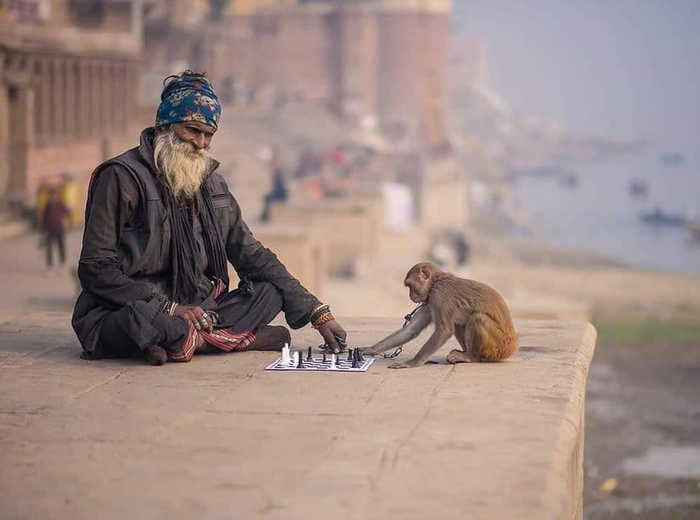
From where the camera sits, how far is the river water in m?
54.9

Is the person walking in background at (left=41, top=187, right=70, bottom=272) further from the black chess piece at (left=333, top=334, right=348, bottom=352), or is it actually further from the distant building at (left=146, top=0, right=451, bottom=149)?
the distant building at (left=146, top=0, right=451, bottom=149)

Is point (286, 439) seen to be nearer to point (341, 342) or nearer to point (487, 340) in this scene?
point (487, 340)

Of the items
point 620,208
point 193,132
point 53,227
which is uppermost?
point 193,132

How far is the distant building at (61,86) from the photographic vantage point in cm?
2219

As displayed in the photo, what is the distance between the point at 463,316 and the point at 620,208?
251ft

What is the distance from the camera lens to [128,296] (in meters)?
6.45

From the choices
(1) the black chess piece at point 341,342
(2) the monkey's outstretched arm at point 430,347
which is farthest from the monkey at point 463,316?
(1) the black chess piece at point 341,342

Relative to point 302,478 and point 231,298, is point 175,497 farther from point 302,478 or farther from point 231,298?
point 231,298

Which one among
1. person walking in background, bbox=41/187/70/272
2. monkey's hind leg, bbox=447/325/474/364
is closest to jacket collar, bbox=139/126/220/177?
monkey's hind leg, bbox=447/325/474/364

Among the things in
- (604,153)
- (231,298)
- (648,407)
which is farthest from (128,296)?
(604,153)

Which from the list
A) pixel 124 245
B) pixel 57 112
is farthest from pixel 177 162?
pixel 57 112

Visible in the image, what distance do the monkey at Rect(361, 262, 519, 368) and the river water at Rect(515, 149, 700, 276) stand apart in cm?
4150

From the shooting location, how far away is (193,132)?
6.61m

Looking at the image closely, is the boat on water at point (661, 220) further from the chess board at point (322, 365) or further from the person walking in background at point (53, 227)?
the chess board at point (322, 365)
